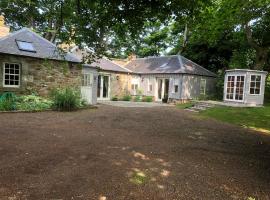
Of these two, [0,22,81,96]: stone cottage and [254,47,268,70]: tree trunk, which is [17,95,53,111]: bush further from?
[254,47,268,70]: tree trunk

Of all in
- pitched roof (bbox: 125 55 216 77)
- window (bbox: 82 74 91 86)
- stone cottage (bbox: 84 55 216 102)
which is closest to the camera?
window (bbox: 82 74 91 86)

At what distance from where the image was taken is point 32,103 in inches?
531

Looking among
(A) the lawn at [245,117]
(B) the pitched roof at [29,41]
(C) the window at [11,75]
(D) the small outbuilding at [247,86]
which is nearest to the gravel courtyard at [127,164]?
(A) the lawn at [245,117]

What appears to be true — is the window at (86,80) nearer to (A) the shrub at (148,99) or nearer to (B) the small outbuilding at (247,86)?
(A) the shrub at (148,99)

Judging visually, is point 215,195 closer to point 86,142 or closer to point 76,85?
point 86,142

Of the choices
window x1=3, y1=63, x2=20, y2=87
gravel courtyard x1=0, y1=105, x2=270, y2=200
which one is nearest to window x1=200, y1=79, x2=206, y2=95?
gravel courtyard x1=0, y1=105, x2=270, y2=200

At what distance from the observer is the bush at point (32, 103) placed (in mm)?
13024

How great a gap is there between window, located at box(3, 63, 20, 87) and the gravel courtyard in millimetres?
5960

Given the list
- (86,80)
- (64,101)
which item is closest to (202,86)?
(86,80)

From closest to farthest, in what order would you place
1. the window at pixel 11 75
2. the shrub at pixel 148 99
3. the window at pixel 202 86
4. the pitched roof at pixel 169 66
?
the window at pixel 11 75, the pitched roof at pixel 169 66, the window at pixel 202 86, the shrub at pixel 148 99

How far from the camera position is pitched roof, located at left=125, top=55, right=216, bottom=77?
23178 millimetres

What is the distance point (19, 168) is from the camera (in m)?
4.96

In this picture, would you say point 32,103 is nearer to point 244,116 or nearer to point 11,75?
point 11,75

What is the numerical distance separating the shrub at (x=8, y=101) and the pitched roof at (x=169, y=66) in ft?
45.2
